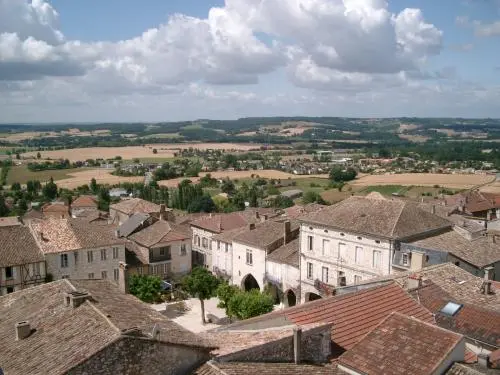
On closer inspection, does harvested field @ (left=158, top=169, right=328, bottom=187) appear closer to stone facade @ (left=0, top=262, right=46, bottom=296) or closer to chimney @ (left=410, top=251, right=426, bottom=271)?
stone facade @ (left=0, top=262, right=46, bottom=296)

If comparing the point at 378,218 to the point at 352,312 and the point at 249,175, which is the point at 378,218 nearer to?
the point at 352,312

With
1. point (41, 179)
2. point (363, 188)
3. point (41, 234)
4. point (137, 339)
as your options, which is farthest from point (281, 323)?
point (41, 179)

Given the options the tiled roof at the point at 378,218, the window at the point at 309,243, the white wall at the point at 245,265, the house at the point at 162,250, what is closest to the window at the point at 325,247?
the window at the point at 309,243

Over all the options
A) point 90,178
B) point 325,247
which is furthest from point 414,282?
point 90,178

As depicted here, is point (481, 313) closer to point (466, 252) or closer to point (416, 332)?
point (416, 332)

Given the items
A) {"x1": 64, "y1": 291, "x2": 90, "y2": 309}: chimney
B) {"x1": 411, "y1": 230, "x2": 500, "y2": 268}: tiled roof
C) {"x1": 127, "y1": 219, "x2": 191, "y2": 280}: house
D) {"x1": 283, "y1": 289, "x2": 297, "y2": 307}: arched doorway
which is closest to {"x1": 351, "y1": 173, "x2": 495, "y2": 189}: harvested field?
{"x1": 127, "y1": 219, "x2": 191, "y2": 280}: house

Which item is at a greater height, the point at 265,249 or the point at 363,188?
the point at 265,249
